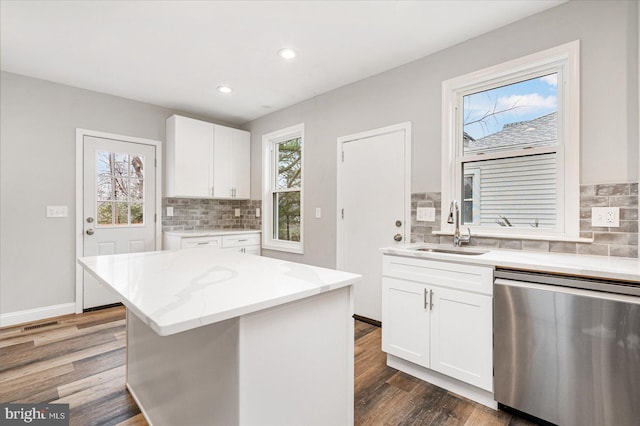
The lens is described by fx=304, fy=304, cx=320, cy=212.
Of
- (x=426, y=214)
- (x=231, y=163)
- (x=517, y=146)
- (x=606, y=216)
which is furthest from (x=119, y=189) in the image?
(x=606, y=216)

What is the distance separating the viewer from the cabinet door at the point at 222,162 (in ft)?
14.0

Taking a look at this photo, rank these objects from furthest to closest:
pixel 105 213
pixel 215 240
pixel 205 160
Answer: pixel 205 160, pixel 215 240, pixel 105 213

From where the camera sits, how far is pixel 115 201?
12.0 ft

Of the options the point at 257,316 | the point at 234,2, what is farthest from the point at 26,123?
the point at 257,316

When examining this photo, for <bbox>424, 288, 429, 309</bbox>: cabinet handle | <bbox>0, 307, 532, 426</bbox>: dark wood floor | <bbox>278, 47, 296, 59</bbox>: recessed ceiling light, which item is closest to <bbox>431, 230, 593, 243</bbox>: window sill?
<bbox>424, 288, 429, 309</bbox>: cabinet handle

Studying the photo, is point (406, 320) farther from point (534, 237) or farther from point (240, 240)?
point (240, 240)

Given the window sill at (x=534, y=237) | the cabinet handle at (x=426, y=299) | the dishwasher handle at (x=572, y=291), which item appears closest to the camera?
the dishwasher handle at (x=572, y=291)

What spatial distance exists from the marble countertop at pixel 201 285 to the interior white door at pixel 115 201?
2106 mm

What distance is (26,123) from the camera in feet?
10.1

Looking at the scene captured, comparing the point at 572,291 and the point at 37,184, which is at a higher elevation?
the point at 37,184

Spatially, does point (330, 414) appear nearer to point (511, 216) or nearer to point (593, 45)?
point (511, 216)
